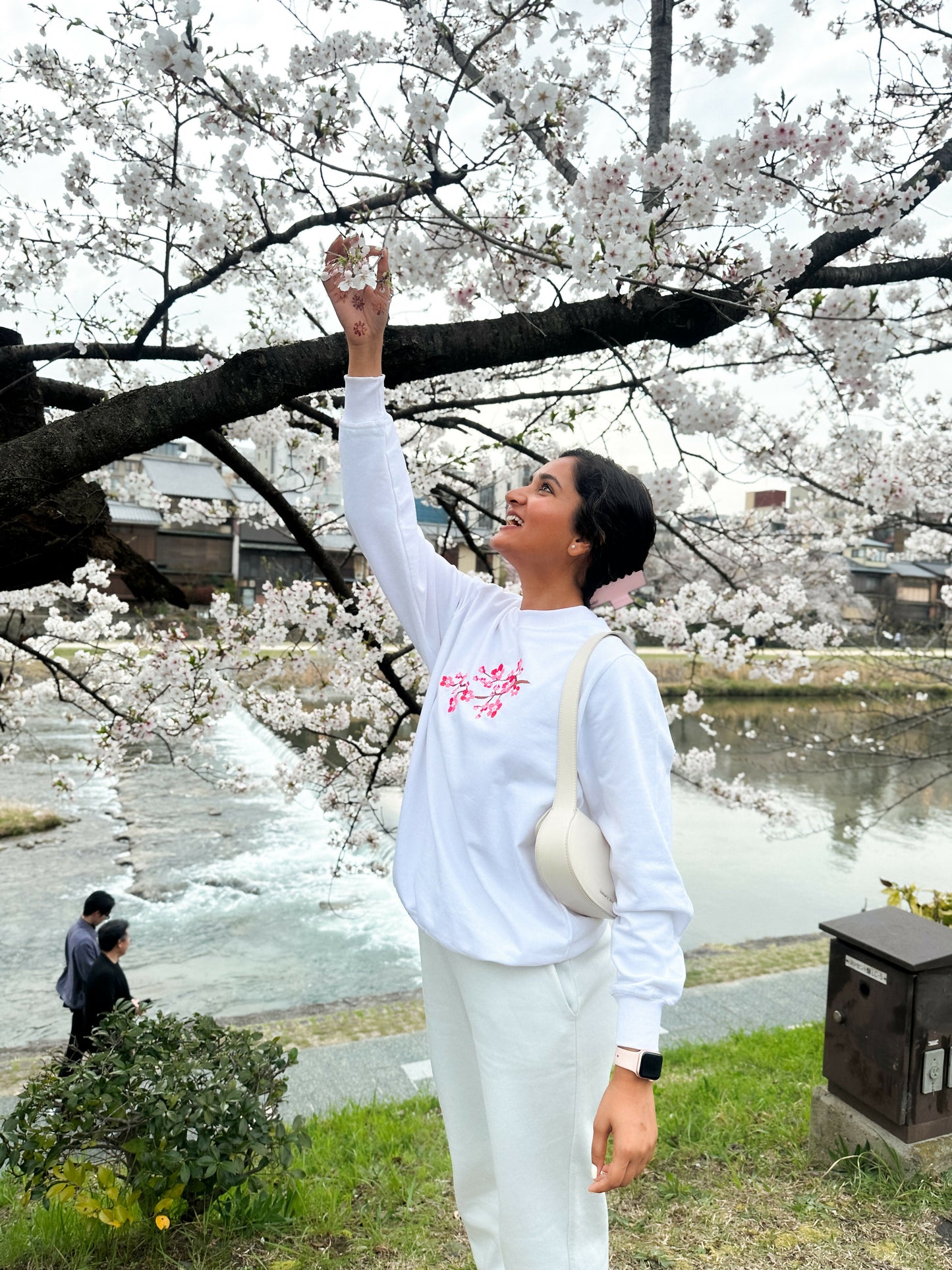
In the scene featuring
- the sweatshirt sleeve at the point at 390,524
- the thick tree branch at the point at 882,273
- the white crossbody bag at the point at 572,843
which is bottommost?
the white crossbody bag at the point at 572,843

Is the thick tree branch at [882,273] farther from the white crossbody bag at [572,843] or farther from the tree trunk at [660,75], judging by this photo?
the white crossbody bag at [572,843]

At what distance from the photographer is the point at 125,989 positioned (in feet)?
15.0

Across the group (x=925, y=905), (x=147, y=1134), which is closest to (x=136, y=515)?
(x=925, y=905)

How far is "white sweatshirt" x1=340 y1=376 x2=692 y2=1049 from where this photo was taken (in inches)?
49.6

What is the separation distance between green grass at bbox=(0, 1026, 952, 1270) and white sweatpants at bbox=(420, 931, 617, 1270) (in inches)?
49.0

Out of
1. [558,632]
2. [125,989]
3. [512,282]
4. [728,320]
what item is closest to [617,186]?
[728,320]

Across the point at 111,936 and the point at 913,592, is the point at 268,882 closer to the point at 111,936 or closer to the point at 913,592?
the point at 111,936

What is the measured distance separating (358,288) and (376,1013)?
5063 mm

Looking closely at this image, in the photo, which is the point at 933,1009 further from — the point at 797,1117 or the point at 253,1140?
the point at 253,1140

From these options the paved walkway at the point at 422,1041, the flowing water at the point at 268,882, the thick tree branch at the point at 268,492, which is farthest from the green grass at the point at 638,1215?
the flowing water at the point at 268,882

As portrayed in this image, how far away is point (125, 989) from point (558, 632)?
4.16 m

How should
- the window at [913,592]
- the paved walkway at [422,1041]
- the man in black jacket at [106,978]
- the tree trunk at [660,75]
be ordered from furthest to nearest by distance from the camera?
the window at [913,592] → the man in black jacket at [106,978] → the paved walkway at [422,1041] → the tree trunk at [660,75]

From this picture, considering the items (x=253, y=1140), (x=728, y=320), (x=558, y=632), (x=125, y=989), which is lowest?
(x=125, y=989)

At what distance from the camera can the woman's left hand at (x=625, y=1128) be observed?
1.20 m
